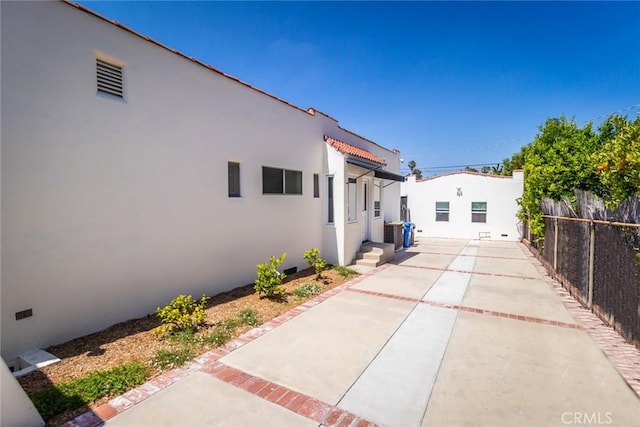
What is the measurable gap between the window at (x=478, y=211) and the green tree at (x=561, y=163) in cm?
845

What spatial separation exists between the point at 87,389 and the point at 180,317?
1.63m

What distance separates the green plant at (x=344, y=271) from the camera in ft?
30.6

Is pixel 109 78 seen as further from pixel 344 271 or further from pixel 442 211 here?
pixel 442 211

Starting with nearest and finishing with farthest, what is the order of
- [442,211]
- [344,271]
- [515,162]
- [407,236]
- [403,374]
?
[403,374] < [344,271] < [407,236] < [442,211] < [515,162]

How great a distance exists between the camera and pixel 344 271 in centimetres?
951

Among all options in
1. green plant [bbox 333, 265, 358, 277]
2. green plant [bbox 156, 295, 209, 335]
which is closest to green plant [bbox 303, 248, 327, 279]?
green plant [bbox 333, 265, 358, 277]

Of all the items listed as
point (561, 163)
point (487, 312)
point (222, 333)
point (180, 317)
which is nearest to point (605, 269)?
point (487, 312)

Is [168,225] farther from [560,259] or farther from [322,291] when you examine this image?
[560,259]

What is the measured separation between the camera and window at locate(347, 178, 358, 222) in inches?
442

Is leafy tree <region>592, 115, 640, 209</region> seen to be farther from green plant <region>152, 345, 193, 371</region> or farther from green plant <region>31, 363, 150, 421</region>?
green plant <region>31, 363, 150, 421</region>

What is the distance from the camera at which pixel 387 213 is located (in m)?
17.2

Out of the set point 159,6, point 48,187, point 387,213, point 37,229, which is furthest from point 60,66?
point 387,213

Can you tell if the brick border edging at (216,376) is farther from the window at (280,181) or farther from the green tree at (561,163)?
the green tree at (561,163)

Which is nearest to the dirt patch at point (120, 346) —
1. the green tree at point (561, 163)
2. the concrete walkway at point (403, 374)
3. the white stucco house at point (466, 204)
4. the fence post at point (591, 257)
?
the concrete walkway at point (403, 374)
